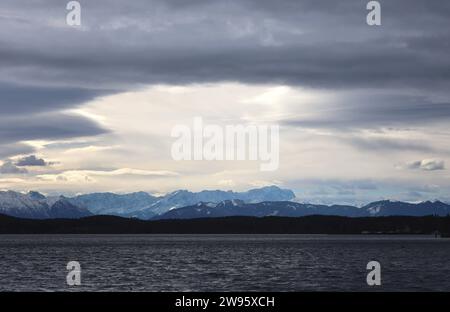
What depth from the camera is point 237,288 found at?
87.1 m
